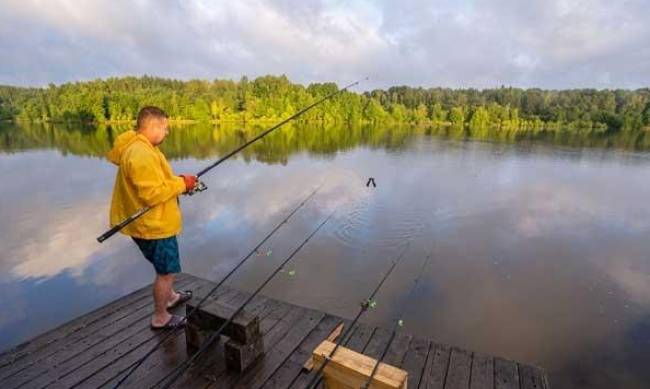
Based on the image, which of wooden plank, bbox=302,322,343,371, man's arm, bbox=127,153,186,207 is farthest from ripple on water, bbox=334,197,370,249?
man's arm, bbox=127,153,186,207

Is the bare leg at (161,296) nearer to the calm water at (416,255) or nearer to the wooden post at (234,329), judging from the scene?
the wooden post at (234,329)

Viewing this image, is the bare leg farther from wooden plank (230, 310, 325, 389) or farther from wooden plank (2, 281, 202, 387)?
wooden plank (230, 310, 325, 389)

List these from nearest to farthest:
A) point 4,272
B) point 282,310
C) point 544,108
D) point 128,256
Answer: point 282,310 < point 4,272 < point 128,256 < point 544,108

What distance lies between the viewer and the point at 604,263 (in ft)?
27.0

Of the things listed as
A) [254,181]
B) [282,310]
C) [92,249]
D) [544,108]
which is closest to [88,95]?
[254,181]

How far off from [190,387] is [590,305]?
22.8ft

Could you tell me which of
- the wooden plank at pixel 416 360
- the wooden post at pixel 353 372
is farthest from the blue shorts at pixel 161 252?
the wooden plank at pixel 416 360

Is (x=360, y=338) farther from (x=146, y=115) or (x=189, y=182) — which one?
(x=146, y=115)

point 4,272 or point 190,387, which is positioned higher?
point 190,387

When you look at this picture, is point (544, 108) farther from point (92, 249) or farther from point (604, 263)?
point (92, 249)

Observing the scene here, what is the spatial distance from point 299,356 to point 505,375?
1904 mm

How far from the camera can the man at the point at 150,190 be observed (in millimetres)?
2918

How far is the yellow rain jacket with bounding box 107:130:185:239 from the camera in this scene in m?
2.90

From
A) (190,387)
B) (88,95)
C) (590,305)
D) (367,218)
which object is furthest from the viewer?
(88,95)
